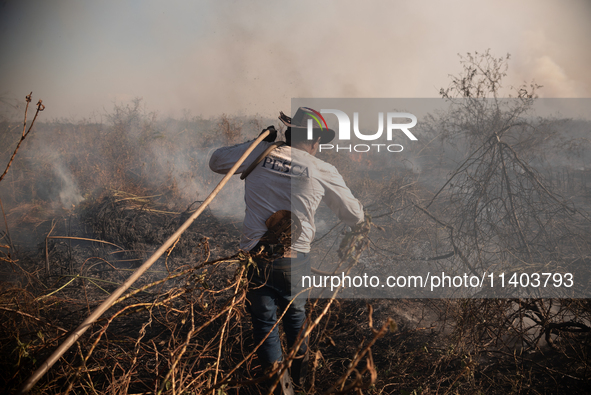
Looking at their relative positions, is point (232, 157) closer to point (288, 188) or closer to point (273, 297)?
point (288, 188)

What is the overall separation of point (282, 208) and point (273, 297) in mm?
645

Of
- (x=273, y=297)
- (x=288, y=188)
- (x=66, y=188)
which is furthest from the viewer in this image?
(x=66, y=188)

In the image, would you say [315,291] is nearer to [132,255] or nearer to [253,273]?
[253,273]

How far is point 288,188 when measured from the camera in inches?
83.0

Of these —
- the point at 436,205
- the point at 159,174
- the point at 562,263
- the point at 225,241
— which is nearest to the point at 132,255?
the point at 225,241

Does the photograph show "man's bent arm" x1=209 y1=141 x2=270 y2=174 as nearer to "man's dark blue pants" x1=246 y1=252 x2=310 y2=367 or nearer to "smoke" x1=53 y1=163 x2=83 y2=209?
"man's dark blue pants" x1=246 y1=252 x2=310 y2=367

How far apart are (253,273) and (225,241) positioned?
3414mm

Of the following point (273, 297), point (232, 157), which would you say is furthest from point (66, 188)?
point (273, 297)

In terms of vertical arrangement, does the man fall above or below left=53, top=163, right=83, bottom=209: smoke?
below

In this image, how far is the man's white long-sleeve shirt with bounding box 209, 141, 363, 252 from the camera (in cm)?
211

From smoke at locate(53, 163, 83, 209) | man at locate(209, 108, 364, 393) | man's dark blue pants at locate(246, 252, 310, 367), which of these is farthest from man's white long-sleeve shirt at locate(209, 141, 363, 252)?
smoke at locate(53, 163, 83, 209)

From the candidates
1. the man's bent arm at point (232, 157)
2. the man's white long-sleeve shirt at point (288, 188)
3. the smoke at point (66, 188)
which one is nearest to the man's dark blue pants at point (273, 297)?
the man's white long-sleeve shirt at point (288, 188)

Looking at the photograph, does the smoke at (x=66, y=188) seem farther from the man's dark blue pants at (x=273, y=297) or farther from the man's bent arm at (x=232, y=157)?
the man's dark blue pants at (x=273, y=297)

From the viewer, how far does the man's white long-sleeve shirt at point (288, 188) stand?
6.91ft
